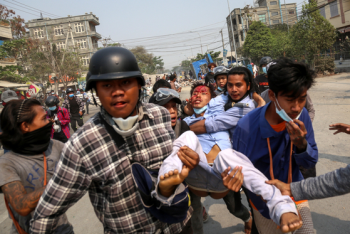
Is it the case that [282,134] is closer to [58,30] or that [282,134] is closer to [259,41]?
[259,41]

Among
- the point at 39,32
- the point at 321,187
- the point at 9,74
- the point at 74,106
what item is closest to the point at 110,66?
the point at 321,187

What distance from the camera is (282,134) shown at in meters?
1.90

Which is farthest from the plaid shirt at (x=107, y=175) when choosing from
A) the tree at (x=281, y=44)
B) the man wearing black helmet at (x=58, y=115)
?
the tree at (x=281, y=44)

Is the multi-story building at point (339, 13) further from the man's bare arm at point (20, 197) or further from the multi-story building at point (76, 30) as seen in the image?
the multi-story building at point (76, 30)

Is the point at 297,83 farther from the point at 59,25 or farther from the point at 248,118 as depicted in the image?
the point at 59,25

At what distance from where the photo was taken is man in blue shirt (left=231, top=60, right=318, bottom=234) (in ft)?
5.75

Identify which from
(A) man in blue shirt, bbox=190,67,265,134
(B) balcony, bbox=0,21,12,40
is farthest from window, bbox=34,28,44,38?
Answer: (A) man in blue shirt, bbox=190,67,265,134

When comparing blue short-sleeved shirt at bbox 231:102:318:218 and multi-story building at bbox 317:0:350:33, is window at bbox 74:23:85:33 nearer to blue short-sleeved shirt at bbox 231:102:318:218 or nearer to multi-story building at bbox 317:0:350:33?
multi-story building at bbox 317:0:350:33

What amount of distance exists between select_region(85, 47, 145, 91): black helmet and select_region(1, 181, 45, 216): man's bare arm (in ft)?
3.08

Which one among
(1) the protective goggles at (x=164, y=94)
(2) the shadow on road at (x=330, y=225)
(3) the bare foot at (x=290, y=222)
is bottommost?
(2) the shadow on road at (x=330, y=225)

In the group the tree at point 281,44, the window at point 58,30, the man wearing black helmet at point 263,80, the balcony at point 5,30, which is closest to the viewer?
the man wearing black helmet at point 263,80

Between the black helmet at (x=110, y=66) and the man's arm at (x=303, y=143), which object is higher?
the black helmet at (x=110, y=66)

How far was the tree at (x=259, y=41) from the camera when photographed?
138 ft

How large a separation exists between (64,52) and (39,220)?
2963 cm
